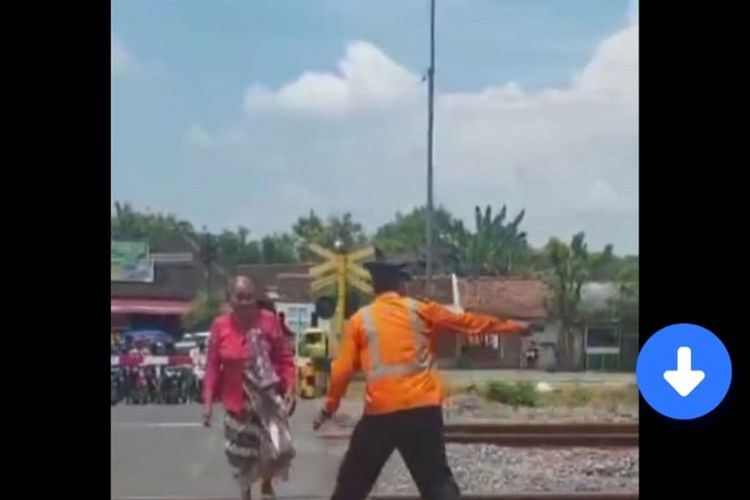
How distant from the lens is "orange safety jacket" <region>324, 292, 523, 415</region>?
3.08 metres

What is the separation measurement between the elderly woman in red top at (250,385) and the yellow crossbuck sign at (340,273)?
13 cm

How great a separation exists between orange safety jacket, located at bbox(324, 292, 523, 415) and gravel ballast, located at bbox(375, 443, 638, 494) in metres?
0.14

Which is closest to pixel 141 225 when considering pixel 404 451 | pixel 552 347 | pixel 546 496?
pixel 404 451

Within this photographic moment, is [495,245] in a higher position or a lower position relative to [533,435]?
higher

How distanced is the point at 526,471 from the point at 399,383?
351 mm

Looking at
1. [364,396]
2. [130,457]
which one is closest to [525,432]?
[364,396]

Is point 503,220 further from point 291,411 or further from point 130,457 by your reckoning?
point 130,457

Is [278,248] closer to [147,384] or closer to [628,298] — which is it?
[147,384]

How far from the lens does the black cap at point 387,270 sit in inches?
121
